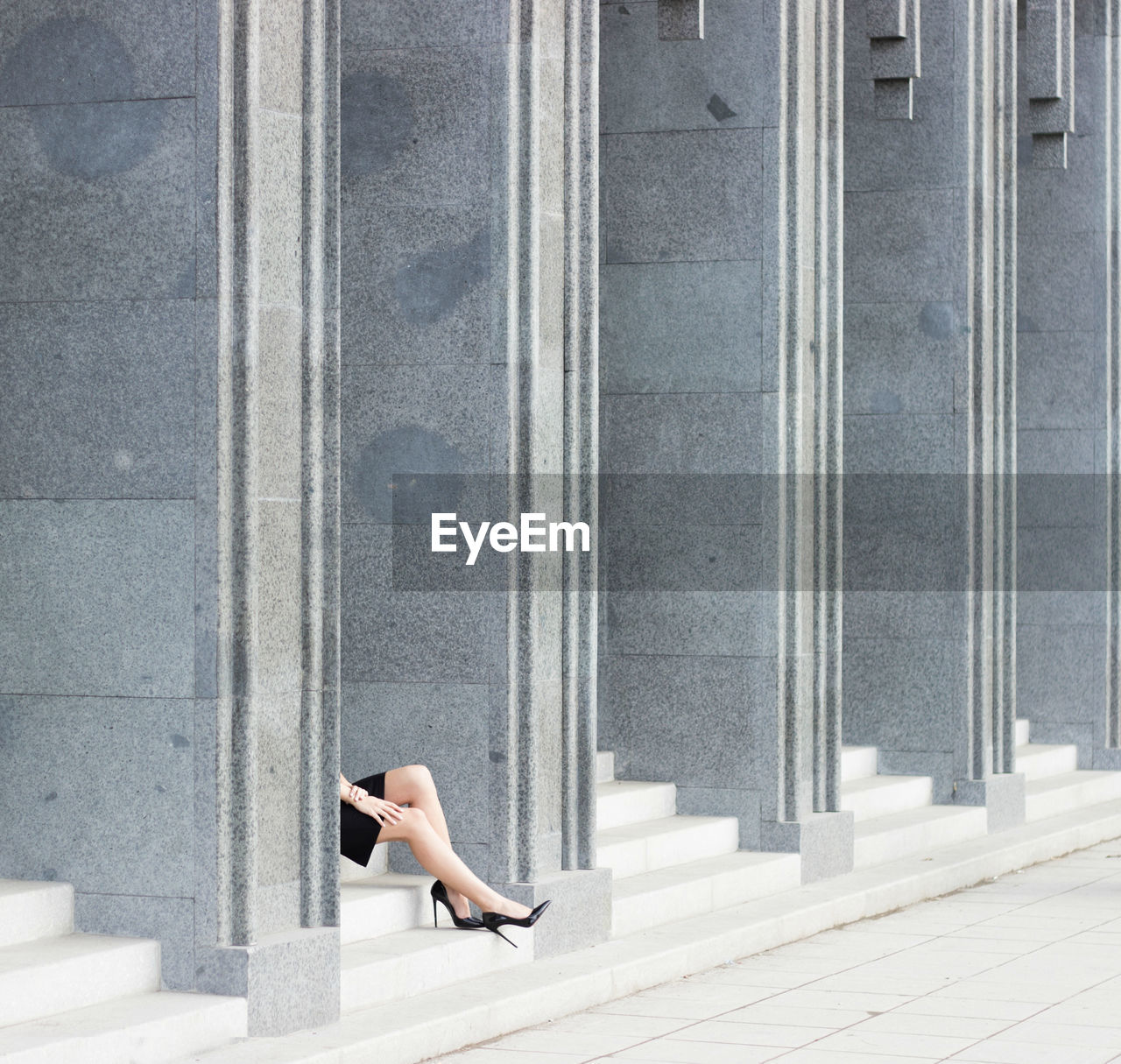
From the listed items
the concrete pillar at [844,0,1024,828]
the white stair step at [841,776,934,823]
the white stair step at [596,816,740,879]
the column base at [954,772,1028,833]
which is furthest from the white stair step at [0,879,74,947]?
the column base at [954,772,1028,833]

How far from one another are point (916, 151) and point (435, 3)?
6388 millimetres

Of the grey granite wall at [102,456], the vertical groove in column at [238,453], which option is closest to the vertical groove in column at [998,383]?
the vertical groove in column at [238,453]

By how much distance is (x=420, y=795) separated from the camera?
9.93 m

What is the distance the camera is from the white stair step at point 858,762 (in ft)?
51.0

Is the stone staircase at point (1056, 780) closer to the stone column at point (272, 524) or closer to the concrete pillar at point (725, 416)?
the concrete pillar at point (725, 416)

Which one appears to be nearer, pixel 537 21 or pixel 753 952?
pixel 537 21

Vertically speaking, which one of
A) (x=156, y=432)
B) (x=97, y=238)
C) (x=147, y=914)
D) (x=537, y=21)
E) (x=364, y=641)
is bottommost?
(x=147, y=914)

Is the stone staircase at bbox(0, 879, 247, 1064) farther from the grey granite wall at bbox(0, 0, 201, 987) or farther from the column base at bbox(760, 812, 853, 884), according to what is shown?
the column base at bbox(760, 812, 853, 884)

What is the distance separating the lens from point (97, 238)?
8.41 meters

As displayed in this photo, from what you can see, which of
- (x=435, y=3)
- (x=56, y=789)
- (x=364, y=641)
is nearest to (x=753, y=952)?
(x=364, y=641)

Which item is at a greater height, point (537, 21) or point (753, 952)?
point (537, 21)

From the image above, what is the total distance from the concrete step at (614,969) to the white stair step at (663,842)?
0.49m

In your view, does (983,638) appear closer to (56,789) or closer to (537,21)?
(537,21)

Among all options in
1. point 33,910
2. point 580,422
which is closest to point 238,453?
point 33,910
